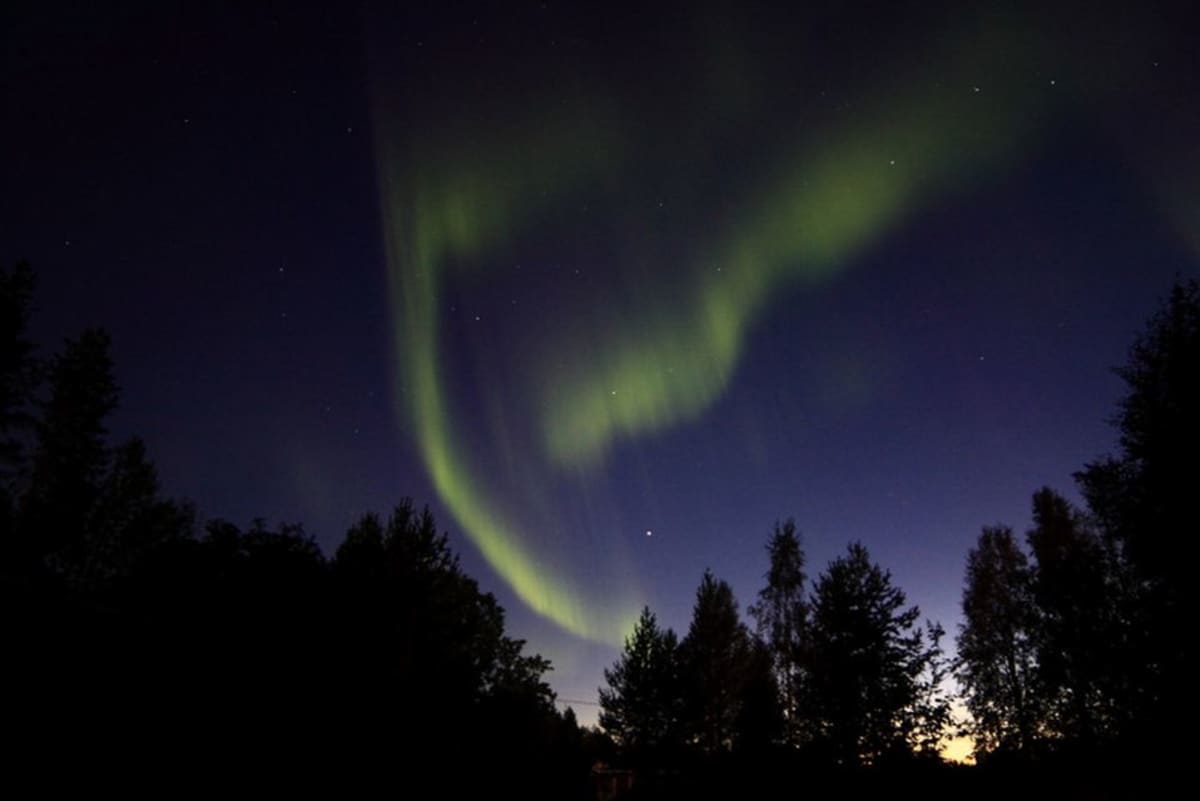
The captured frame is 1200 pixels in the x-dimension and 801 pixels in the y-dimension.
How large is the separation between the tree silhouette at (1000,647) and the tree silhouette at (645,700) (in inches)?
591

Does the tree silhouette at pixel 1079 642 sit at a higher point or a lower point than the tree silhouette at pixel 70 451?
lower

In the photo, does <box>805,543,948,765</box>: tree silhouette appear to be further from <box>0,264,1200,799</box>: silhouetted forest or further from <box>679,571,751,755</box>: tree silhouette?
<box>679,571,751,755</box>: tree silhouette

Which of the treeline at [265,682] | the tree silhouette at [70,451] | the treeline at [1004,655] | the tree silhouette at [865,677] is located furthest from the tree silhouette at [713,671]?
the tree silhouette at [70,451]

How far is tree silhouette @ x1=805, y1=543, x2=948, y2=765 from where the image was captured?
74.2ft

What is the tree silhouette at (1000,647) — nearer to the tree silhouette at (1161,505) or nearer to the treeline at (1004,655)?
the treeline at (1004,655)

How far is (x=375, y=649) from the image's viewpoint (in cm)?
1155

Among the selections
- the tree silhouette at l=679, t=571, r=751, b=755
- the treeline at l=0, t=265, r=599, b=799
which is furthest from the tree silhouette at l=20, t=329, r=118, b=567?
Answer: the tree silhouette at l=679, t=571, r=751, b=755

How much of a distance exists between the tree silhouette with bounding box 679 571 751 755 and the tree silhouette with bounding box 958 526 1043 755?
11.6 m

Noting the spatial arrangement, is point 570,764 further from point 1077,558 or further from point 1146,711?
point 1077,558

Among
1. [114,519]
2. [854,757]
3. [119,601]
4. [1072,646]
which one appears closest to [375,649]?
[119,601]

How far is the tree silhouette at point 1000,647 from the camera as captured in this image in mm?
26842

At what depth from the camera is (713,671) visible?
115ft

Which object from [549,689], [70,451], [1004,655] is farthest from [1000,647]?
[70,451]

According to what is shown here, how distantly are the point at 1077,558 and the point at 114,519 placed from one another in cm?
5291
